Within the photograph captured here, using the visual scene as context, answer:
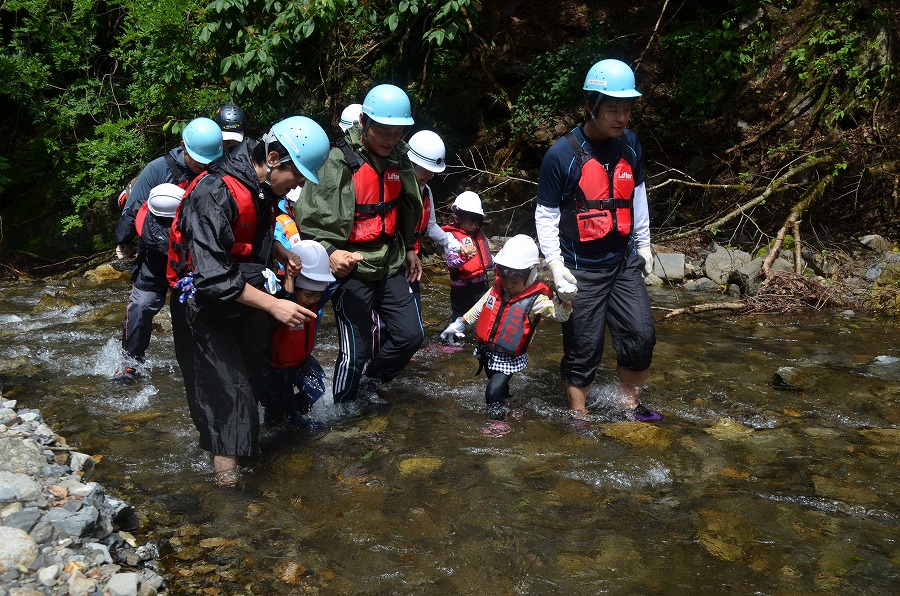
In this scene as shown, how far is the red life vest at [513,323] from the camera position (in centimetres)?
536

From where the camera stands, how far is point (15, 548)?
307cm

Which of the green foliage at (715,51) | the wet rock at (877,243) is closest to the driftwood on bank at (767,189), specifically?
the wet rock at (877,243)

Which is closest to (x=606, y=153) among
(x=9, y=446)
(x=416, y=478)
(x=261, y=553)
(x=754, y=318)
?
(x=416, y=478)

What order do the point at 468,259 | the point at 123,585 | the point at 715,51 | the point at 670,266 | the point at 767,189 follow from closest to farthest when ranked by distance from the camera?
1. the point at 123,585
2. the point at 468,259
3. the point at 767,189
4. the point at 670,266
5. the point at 715,51

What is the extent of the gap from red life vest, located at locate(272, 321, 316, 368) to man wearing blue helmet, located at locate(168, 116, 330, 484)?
0.30 m

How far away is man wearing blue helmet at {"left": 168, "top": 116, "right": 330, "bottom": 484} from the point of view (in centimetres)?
388

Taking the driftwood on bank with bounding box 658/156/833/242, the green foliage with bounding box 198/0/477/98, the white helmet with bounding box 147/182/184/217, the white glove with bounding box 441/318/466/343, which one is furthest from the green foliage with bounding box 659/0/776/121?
the white helmet with bounding box 147/182/184/217

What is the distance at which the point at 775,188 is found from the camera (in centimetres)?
977

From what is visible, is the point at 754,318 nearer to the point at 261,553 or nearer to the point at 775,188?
the point at 775,188

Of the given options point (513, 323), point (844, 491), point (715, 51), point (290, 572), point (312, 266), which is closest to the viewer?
point (290, 572)

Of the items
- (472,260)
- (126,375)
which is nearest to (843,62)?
(472,260)

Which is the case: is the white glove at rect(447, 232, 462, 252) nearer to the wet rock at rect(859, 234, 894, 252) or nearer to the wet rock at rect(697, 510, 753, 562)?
the wet rock at rect(697, 510, 753, 562)

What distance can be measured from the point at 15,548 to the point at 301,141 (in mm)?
2154

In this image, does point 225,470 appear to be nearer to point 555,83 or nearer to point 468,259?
point 468,259
